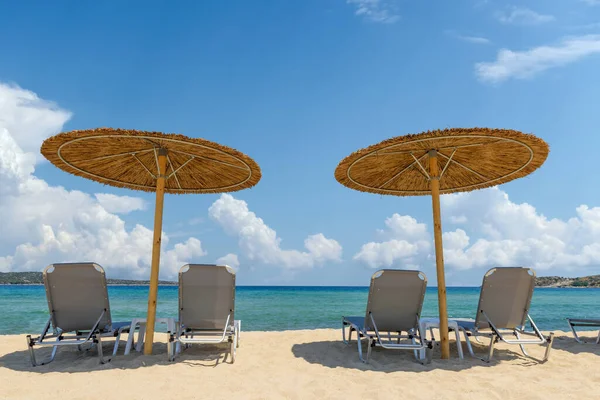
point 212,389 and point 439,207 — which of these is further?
point 439,207

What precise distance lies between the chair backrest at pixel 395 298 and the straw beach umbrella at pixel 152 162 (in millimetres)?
2261

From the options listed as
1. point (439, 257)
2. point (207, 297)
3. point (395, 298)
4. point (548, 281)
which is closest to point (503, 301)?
point (439, 257)

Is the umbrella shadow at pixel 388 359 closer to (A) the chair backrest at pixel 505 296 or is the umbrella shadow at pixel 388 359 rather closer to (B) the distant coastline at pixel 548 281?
(A) the chair backrest at pixel 505 296

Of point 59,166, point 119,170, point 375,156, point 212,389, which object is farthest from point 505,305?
point 59,166

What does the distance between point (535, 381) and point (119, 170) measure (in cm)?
603

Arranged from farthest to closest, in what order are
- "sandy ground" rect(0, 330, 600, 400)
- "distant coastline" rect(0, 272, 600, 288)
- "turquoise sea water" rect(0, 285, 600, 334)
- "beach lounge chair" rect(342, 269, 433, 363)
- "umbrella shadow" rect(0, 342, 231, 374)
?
"distant coastline" rect(0, 272, 600, 288)
"turquoise sea water" rect(0, 285, 600, 334)
"beach lounge chair" rect(342, 269, 433, 363)
"umbrella shadow" rect(0, 342, 231, 374)
"sandy ground" rect(0, 330, 600, 400)

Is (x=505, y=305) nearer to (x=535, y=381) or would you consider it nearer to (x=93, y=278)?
(x=535, y=381)

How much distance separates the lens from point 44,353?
18.4ft

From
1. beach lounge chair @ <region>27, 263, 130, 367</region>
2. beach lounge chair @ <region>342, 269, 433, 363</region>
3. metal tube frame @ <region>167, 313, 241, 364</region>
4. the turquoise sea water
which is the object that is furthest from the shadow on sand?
the turquoise sea water

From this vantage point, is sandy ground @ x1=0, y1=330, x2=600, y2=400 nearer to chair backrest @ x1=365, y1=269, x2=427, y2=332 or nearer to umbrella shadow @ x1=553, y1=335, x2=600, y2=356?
umbrella shadow @ x1=553, y1=335, x2=600, y2=356

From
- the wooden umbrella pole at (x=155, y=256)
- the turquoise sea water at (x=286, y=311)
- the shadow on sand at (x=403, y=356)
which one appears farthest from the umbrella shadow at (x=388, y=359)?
the turquoise sea water at (x=286, y=311)

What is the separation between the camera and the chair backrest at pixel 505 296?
17.5 ft

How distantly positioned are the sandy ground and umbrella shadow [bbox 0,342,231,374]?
0.01 meters

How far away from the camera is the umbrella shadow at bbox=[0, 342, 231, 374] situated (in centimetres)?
468
